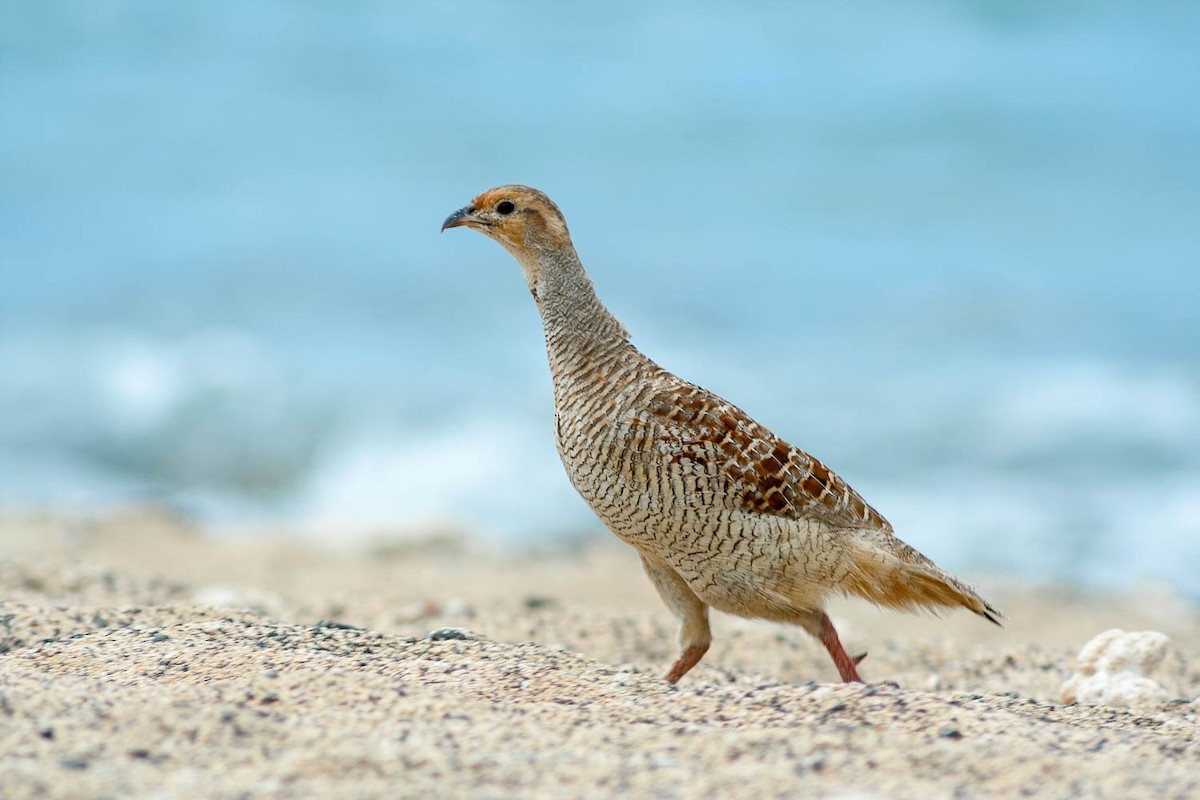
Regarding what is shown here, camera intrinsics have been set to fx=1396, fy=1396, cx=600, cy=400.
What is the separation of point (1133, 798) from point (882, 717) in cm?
78

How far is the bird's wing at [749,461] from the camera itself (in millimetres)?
5332

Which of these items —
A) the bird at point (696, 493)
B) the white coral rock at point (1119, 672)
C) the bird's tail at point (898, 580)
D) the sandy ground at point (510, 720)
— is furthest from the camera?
the white coral rock at point (1119, 672)

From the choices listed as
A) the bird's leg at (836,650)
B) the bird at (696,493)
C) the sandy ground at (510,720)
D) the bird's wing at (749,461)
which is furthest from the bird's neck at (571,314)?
the bird's leg at (836,650)

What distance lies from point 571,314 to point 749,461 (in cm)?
100

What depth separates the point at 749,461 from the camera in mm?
5398

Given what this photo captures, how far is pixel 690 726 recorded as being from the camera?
3990mm

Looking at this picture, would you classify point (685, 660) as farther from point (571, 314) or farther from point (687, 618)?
point (571, 314)

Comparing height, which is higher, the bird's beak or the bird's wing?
the bird's beak

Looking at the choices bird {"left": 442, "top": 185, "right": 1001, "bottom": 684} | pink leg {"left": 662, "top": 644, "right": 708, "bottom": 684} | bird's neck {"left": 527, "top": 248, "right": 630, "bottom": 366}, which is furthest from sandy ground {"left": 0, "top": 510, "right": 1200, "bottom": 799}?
bird's neck {"left": 527, "top": 248, "right": 630, "bottom": 366}

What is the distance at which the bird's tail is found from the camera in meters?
5.51

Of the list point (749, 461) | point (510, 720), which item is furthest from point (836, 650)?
point (510, 720)

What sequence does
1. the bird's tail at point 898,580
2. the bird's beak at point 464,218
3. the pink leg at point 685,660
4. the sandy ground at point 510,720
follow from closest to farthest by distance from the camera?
the sandy ground at point 510,720 → the bird's tail at point 898,580 → the pink leg at point 685,660 → the bird's beak at point 464,218

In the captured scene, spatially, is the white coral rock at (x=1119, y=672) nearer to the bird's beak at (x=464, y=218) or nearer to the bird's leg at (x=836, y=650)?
the bird's leg at (x=836, y=650)

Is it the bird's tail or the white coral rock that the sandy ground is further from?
the bird's tail
